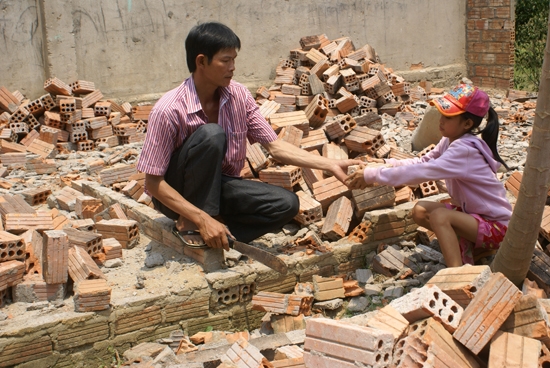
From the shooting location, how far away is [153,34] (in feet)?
28.6

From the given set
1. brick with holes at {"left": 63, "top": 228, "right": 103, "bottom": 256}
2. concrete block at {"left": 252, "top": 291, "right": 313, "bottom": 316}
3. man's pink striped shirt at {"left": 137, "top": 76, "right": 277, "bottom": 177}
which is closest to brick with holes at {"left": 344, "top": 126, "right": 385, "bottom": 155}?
man's pink striped shirt at {"left": 137, "top": 76, "right": 277, "bottom": 177}

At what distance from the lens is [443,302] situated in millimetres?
3037

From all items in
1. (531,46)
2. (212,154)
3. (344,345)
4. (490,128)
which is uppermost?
(531,46)

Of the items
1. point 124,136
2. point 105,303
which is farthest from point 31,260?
point 124,136

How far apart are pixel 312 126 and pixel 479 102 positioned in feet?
9.88

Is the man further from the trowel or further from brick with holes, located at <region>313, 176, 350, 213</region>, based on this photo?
brick with holes, located at <region>313, 176, 350, 213</region>

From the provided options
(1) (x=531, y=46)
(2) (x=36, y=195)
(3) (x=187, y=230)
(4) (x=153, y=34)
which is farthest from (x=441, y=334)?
(1) (x=531, y=46)

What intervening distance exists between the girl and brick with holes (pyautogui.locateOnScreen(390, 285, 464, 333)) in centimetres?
90

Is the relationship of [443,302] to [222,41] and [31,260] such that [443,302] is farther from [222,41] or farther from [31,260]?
[31,260]

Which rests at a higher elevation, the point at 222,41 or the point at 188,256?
the point at 222,41

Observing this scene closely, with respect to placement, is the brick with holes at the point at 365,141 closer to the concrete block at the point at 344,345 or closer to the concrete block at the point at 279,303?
the concrete block at the point at 279,303

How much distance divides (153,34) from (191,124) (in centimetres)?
507

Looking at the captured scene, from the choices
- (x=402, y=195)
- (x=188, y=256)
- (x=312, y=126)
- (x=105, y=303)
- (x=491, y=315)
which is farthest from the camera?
(x=312, y=126)

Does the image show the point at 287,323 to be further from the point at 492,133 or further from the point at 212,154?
the point at 492,133
